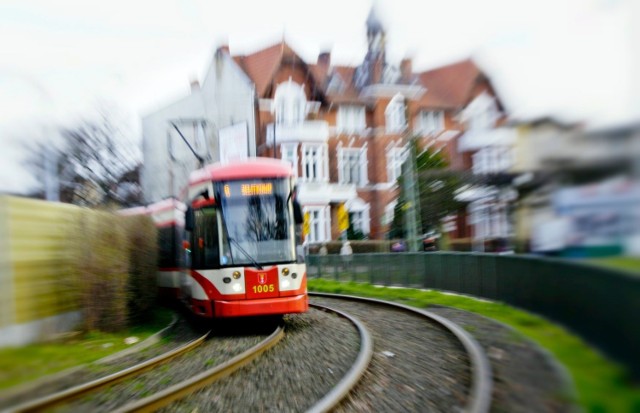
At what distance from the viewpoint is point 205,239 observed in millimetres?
12227

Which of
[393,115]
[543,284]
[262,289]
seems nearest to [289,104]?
[393,115]

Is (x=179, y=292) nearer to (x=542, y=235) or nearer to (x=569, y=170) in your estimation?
(x=542, y=235)

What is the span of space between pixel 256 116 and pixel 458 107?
12976mm

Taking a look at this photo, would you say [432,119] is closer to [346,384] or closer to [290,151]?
[290,151]

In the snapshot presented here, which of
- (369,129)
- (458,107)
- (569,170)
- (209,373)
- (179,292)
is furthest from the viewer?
(369,129)

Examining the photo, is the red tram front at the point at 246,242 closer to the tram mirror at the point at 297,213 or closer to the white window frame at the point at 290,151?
the tram mirror at the point at 297,213

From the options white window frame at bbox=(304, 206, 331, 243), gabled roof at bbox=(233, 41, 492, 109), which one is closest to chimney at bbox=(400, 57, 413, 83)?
gabled roof at bbox=(233, 41, 492, 109)

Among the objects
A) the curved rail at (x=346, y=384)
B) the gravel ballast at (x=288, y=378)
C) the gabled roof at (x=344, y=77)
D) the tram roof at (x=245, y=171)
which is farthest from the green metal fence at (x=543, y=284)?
the gabled roof at (x=344, y=77)

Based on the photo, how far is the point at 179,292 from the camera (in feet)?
53.9

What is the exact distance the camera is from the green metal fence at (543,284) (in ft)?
20.1

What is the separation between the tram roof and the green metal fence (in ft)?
16.6

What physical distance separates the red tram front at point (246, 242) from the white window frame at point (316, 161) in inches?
1063

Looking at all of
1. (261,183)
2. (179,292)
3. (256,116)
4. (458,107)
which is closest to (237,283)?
(261,183)

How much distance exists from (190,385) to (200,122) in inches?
Answer: 1286
